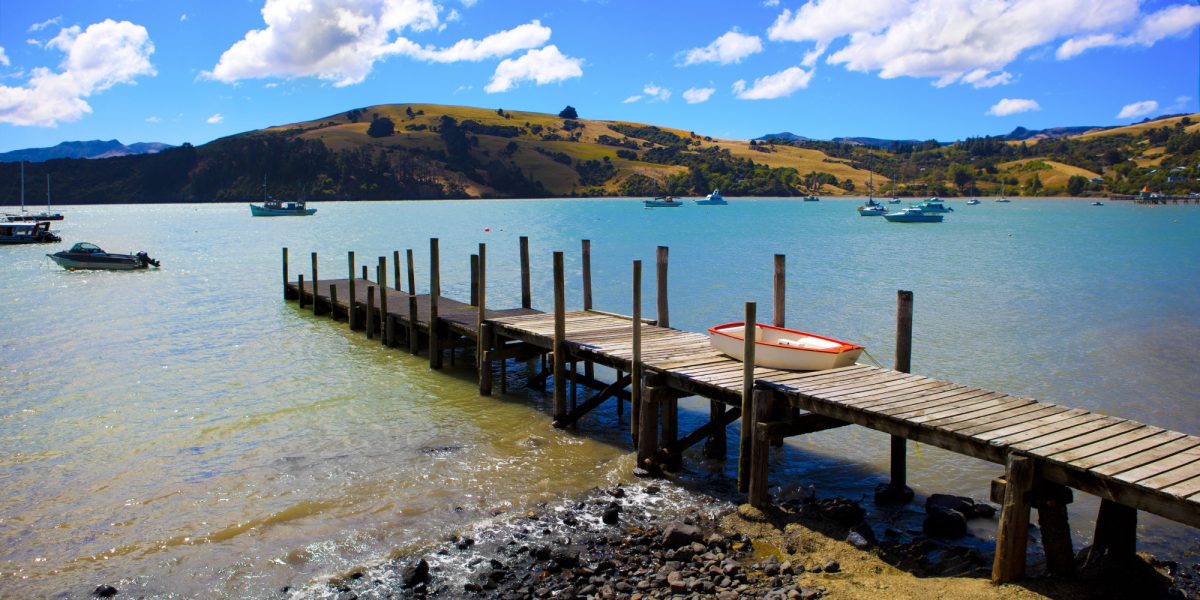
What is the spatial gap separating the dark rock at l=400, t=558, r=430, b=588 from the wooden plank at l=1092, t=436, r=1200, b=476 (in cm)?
718

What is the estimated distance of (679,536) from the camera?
34.1ft

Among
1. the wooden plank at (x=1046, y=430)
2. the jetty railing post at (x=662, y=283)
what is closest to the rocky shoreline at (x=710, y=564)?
the wooden plank at (x=1046, y=430)

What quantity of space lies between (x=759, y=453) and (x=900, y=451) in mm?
2456

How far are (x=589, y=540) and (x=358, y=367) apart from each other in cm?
1265

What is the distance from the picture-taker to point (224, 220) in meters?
121

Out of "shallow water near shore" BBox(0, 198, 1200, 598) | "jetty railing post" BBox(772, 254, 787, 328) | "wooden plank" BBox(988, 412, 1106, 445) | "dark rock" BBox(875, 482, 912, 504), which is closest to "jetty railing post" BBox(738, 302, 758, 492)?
"shallow water near shore" BBox(0, 198, 1200, 598)

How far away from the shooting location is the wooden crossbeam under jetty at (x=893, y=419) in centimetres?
844

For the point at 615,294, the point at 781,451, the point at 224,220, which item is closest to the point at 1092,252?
the point at 615,294

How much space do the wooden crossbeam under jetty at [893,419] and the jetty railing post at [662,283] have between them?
0.04 meters

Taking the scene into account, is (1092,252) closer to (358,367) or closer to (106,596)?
(358,367)

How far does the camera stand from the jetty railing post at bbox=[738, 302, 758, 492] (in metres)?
11.8

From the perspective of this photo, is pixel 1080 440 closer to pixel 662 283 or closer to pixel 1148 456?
pixel 1148 456

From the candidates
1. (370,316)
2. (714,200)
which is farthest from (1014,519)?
(714,200)

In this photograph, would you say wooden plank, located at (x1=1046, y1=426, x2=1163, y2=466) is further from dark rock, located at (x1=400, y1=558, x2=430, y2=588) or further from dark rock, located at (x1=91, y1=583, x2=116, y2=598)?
dark rock, located at (x1=91, y1=583, x2=116, y2=598)
